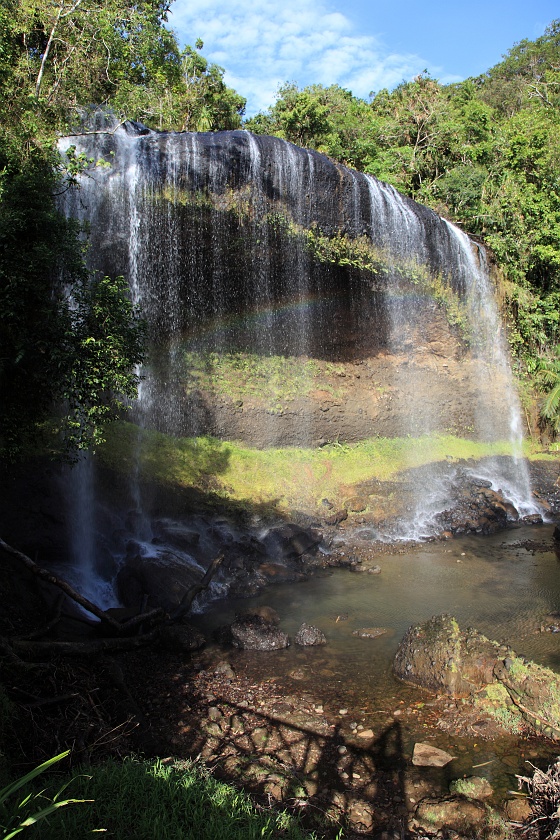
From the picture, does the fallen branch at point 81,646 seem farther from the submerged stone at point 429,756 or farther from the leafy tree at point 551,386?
the leafy tree at point 551,386

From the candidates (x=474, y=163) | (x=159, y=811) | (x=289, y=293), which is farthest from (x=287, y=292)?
(x=159, y=811)

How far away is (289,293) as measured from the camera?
15523 millimetres

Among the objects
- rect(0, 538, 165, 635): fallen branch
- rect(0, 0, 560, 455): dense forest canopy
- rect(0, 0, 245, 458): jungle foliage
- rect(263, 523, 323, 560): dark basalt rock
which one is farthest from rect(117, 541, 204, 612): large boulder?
rect(0, 0, 560, 455): dense forest canopy

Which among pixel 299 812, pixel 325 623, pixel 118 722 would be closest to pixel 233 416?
pixel 325 623

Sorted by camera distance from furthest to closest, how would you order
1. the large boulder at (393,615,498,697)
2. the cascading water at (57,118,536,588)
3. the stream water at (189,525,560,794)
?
1. the cascading water at (57,118,536,588)
2. the large boulder at (393,615,498,697)
3. the stream water at (189,525,560,794)

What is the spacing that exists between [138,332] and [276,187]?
285 inches

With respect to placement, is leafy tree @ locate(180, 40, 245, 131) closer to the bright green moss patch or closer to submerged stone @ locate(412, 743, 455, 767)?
the bright green moss patch

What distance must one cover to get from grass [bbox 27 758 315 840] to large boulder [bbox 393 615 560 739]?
2787mm

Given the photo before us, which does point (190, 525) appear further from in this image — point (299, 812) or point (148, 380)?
point (299, 812)

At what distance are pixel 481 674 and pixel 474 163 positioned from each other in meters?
20.0

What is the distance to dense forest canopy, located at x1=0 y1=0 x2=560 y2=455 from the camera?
307 inches

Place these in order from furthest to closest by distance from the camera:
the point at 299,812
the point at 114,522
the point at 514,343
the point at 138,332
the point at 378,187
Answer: the point at 514,343 < the point at 378,187 < the point at 114,522 < the point at 138,332 < the point at 299,812

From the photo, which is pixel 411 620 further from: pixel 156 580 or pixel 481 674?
pixel 156 580

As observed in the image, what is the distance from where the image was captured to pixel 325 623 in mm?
8555
